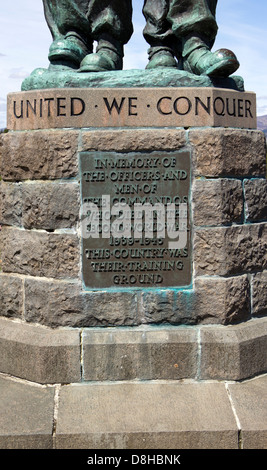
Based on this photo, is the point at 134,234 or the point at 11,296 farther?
the point at 11,296

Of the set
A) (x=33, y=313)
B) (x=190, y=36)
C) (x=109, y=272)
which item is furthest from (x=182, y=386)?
(x=190, y=36)

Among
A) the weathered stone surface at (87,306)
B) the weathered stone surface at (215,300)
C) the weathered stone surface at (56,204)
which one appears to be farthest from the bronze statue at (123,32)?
the weathered stone surface at (87,306)

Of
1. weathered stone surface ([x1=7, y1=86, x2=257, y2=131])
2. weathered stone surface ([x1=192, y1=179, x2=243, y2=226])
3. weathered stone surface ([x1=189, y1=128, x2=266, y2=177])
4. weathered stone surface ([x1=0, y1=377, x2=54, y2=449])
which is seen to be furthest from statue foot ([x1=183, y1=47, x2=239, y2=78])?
weathered stone surface ([x1=0, y1=377, x2=54, y2=449])

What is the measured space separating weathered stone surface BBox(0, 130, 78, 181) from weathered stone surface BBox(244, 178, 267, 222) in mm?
1156

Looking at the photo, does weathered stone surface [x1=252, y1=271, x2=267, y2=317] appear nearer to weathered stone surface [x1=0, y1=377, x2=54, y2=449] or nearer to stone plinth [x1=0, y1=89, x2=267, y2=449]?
stone plinth [x1=0, y1=89, x2=267, y2=449]

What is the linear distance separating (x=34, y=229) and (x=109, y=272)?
565mm

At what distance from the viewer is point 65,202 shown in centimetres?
348

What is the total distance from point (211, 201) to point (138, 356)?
42.0 inches

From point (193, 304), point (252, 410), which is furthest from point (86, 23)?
point (252, 410)

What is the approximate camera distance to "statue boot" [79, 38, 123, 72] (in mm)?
3633

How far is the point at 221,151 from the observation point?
345 cm

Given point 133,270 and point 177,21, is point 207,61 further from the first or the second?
point 133,270

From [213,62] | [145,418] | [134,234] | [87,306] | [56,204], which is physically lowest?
[145,418]

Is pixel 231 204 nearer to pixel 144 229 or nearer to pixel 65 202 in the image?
pixel 144 229
